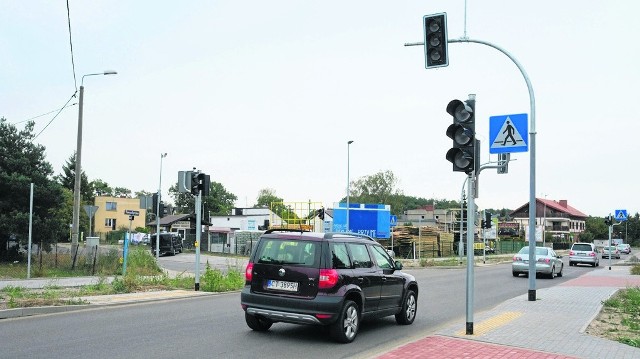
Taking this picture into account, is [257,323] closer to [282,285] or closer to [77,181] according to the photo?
[282,285]

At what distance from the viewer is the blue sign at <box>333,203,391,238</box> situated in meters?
41.2

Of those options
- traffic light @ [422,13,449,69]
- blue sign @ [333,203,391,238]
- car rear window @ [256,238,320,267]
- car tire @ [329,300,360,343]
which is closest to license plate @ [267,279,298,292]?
car rear window @ [256,238,320,267]

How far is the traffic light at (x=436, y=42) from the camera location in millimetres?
11891

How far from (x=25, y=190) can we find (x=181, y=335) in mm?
22044

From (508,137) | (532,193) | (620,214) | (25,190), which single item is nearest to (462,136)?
(508,137)

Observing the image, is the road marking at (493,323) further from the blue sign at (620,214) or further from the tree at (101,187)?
the tree at (101,187)

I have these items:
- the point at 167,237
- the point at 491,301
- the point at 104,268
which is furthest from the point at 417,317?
the point at 167,237

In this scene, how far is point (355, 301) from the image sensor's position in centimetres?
958

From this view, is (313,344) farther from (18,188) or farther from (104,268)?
(18,188)

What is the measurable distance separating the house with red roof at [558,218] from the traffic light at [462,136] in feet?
367

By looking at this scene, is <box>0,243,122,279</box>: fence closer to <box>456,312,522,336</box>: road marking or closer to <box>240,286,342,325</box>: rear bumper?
<box>240,286,342,325</box>: rear bumper

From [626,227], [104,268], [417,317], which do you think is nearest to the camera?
[417,317]

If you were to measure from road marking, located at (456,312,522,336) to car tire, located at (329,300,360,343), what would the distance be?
1.71 metres

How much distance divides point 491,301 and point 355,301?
314 inches
